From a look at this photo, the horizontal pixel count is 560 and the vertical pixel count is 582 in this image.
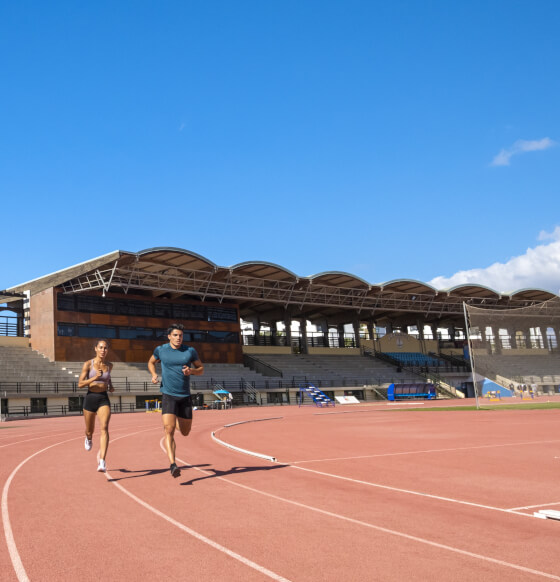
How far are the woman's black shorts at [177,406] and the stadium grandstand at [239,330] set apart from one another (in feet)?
112

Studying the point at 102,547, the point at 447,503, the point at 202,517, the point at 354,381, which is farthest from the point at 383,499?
the point at 354,381

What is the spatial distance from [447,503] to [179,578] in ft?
11.0

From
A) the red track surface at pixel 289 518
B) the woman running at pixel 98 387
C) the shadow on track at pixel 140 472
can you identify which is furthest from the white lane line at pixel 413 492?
the woman running at pixel 98 387

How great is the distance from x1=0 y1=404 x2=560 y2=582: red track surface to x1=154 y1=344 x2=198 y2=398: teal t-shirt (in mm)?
1254

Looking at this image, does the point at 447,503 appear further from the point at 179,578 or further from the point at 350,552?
the point at 179,578

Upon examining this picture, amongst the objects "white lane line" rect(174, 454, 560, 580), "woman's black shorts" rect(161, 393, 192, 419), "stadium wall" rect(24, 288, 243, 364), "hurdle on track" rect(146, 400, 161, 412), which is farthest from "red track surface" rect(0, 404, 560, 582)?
"stadium wall" rect(24, 288, 243, 364)

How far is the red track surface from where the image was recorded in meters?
4.04

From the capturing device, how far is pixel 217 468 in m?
9.36

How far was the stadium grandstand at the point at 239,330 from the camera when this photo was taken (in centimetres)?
4812

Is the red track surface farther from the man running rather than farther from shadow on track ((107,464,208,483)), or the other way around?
the man running

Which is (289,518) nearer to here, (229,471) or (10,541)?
(10,541)

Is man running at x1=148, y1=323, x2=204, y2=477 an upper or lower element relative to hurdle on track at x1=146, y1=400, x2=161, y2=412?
upper

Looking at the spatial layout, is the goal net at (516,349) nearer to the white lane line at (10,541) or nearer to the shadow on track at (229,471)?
the shadow on track at (229,471)

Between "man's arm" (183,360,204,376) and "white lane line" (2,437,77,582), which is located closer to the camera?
"white lane line" (2,437,77,582)
